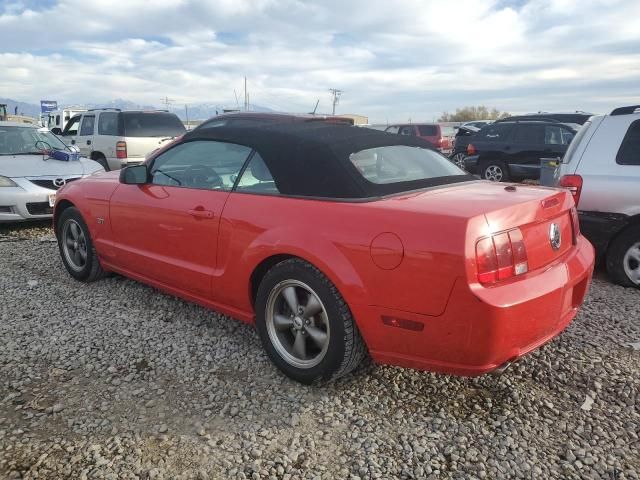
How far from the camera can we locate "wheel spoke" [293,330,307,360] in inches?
116

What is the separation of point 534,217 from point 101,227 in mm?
3363

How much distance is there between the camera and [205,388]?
296cm

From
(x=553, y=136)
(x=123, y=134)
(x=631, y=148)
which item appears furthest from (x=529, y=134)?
(x=123, y=134)

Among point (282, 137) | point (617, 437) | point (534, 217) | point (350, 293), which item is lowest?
point (617, 437)

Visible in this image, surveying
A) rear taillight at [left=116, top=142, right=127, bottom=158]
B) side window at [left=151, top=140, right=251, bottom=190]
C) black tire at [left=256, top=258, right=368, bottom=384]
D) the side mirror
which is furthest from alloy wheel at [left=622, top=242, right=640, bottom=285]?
rear taillight at [left=116, top=142, right=127, bottom=158]

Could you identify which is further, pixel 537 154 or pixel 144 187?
pixel 537 154

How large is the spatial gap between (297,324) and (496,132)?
10.5 metres

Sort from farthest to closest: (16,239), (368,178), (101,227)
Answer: (16,239) → (101,227) → (368,178)

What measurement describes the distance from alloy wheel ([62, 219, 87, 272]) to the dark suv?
855cm

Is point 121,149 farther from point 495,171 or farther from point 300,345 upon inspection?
point 300,345

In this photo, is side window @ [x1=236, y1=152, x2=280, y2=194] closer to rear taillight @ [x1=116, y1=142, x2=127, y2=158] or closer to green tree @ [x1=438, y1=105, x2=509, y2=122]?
rear taillight @ [x1=116, y1=142, x2=127, y2=158]

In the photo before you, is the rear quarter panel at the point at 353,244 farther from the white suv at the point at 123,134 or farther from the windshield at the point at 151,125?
the windshield at the point at 151,125

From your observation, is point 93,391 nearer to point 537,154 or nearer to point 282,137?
point 282,137

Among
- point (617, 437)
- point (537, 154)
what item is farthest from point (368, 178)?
point (537, 154)
